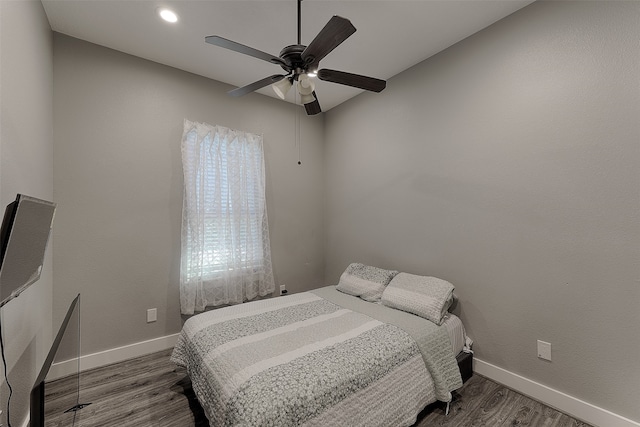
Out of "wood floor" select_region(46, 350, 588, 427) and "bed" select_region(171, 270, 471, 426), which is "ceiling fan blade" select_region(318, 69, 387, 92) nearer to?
"bed" select_region(171, 270, 471, 426)

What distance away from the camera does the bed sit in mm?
1367

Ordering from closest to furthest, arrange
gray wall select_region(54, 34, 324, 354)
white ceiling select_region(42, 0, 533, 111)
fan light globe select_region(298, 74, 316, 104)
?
fan light globe select_region(298, 74, 316, 104), white ceiling select_region(42, 0, 533, 111), gray wall select_region(54, 34, 324, 354)

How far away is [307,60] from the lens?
166 cm

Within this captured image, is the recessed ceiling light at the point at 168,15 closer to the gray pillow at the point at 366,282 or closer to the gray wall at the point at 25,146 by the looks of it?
the gray wall at the point at 25,146

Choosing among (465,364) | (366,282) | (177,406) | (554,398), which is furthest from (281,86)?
(554,398)

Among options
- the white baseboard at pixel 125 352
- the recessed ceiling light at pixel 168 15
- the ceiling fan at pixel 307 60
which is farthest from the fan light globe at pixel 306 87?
the white baseboard at pixel 125 352

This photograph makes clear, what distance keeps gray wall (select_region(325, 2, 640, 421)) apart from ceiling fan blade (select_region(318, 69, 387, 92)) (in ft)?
3.52

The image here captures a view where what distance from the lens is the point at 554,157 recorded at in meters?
1.94

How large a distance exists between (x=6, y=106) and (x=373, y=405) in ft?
8.26

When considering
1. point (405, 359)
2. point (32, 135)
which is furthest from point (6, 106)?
point (405, 359)

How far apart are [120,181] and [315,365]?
243cm

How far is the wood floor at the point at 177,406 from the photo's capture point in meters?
1.84

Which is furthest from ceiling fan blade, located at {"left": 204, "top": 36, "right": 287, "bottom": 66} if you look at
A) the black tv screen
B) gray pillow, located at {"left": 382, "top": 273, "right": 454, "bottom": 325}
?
gray pillow, located at {"left": 382, "top": 273, "right": 454, "bottom": 325}

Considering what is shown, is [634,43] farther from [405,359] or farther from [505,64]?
[405,359]
